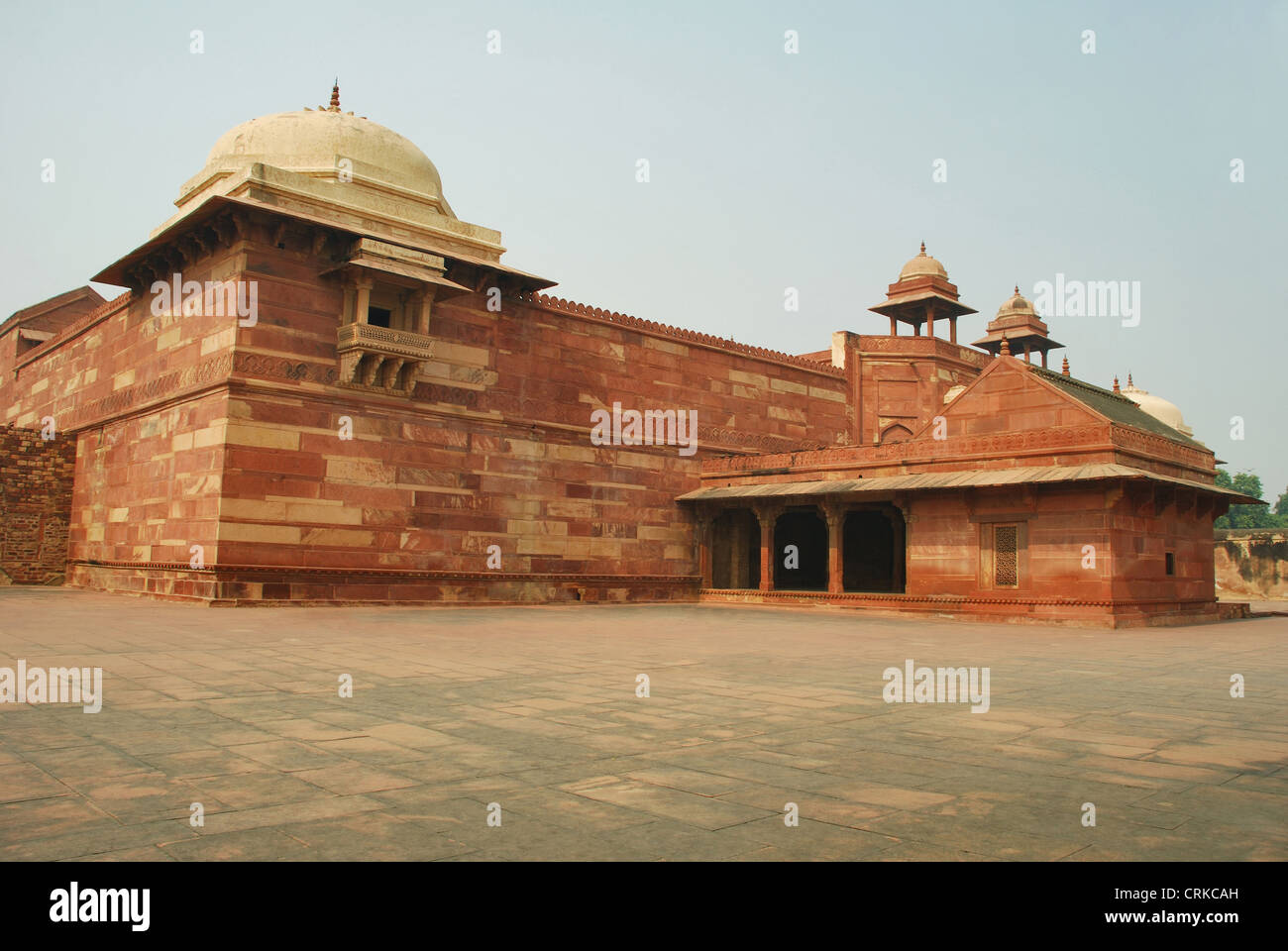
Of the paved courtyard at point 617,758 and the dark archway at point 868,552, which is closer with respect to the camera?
the paved courtyard at point 617,758

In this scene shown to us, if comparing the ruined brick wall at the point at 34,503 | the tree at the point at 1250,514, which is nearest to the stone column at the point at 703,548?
the ruined brick wall at the point at 34,503

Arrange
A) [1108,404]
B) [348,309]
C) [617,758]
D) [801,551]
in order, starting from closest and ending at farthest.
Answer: [617,758], [348,309], [1108,404], [801,551]

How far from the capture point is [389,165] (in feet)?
60.7

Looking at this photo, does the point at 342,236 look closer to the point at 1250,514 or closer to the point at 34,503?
the point at 34,503

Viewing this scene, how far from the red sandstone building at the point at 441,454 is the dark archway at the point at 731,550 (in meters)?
0.10

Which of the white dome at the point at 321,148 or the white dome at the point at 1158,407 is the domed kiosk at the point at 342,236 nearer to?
the white dome at the point at 321,148

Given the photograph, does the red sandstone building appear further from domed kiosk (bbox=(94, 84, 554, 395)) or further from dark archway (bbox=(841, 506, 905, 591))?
dark archway (bbox=(841, 506, 905, 591))

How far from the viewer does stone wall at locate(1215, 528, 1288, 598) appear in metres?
31.0

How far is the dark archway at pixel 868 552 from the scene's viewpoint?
2453cm

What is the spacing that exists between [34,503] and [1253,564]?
36.1m

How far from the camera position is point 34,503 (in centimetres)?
2072

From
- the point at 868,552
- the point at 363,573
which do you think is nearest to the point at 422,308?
the point at 363,573
